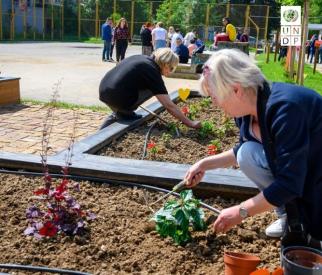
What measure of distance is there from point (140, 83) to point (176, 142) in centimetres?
80

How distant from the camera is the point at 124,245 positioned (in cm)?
285

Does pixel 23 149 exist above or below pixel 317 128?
below

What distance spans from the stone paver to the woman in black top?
774mm

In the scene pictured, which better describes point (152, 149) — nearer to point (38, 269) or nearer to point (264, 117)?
point (38, 269)

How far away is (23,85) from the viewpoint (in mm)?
11203

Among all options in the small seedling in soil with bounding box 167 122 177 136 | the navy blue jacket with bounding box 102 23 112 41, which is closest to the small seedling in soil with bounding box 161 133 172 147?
the small seedling in soil with bounding box 167 122 177 136

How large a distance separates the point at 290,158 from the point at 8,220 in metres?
1.86

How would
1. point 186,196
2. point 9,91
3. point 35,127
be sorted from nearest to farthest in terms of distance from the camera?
point 186,196 → point 35,127 → point 9,91

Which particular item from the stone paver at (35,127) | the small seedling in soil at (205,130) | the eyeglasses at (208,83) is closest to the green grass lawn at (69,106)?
the stone paver at (35,127)

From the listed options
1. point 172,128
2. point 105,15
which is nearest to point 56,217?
point 172,128

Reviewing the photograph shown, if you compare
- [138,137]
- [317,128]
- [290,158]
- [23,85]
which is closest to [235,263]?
[290,158]

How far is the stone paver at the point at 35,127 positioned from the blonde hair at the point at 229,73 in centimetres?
329

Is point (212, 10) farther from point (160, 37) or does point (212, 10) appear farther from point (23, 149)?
point (23, 149)

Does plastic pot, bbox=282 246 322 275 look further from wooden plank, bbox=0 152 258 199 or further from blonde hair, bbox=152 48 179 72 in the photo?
blonde hair, bbox=152 48 179 72
